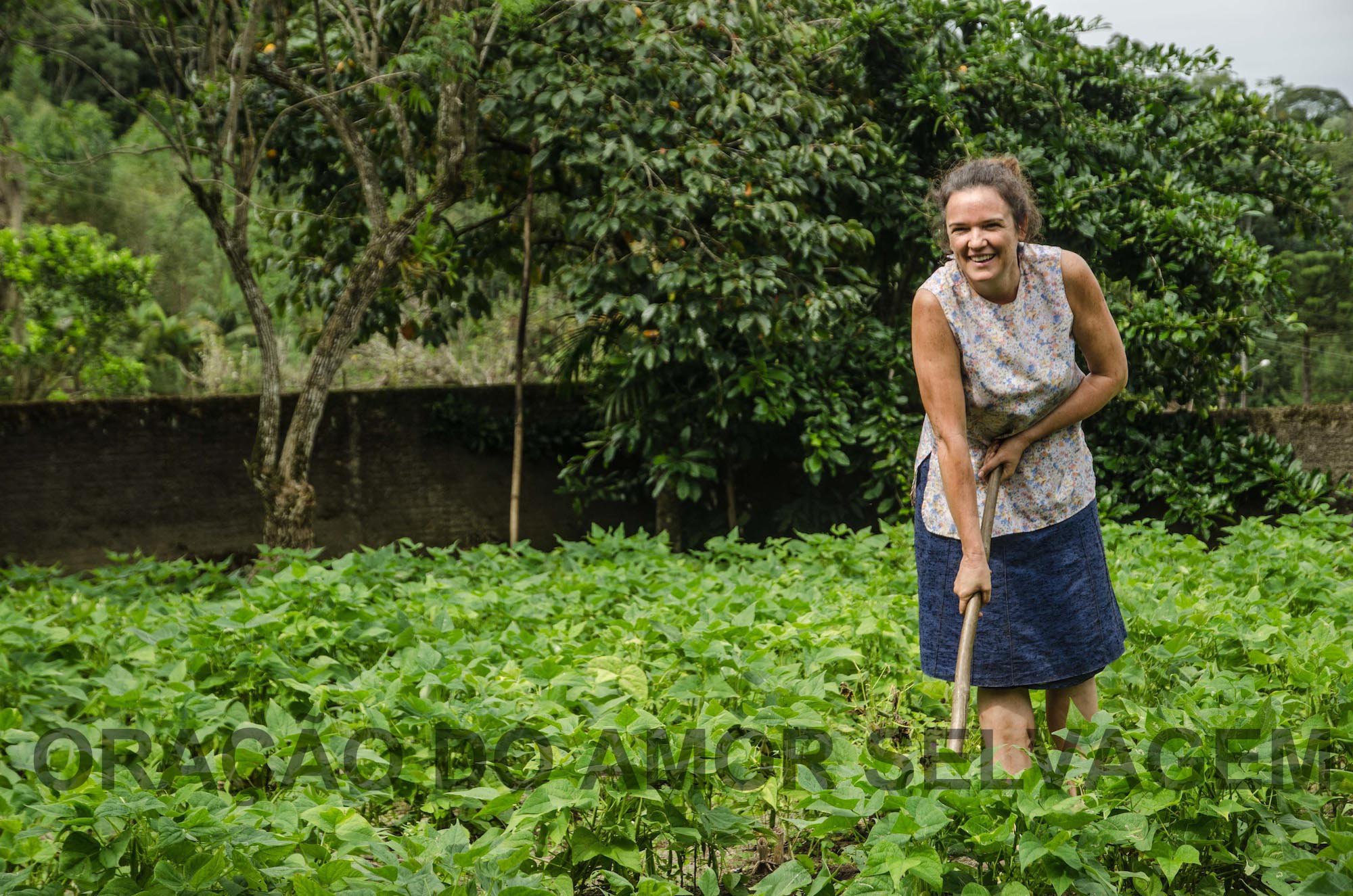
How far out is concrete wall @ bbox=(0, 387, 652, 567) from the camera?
7004mm

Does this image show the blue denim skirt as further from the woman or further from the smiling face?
the smiling face

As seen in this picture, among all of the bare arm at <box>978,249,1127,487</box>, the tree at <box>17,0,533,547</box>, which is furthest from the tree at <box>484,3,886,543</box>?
the bare arm at <box>978,249,1127,487</box>

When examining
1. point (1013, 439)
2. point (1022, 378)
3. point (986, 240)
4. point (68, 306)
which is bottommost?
point (1013, 439)

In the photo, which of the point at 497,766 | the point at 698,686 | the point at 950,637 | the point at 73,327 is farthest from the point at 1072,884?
the point at 73,327

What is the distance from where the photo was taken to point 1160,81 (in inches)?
272

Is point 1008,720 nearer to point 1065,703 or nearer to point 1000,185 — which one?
point 1065,703

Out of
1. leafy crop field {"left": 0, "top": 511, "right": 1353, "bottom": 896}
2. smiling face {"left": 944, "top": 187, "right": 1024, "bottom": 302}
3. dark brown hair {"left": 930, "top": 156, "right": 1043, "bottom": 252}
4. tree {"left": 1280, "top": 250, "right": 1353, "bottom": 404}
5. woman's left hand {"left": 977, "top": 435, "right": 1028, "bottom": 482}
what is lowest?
leafy crop field {"left": 0, "top": 511, "right": 1353, "bottom": 896}

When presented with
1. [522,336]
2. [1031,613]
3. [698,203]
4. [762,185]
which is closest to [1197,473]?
[762,185]

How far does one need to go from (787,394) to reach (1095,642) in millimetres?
4026

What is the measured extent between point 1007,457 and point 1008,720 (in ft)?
1.93

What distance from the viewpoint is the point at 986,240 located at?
2.30 meters

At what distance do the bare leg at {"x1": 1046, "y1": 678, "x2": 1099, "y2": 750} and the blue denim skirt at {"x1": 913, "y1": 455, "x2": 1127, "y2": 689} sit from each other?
6 centimetres

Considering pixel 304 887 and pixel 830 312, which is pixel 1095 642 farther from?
pixel 830 312

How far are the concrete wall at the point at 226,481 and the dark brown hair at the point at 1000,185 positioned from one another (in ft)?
18.3
